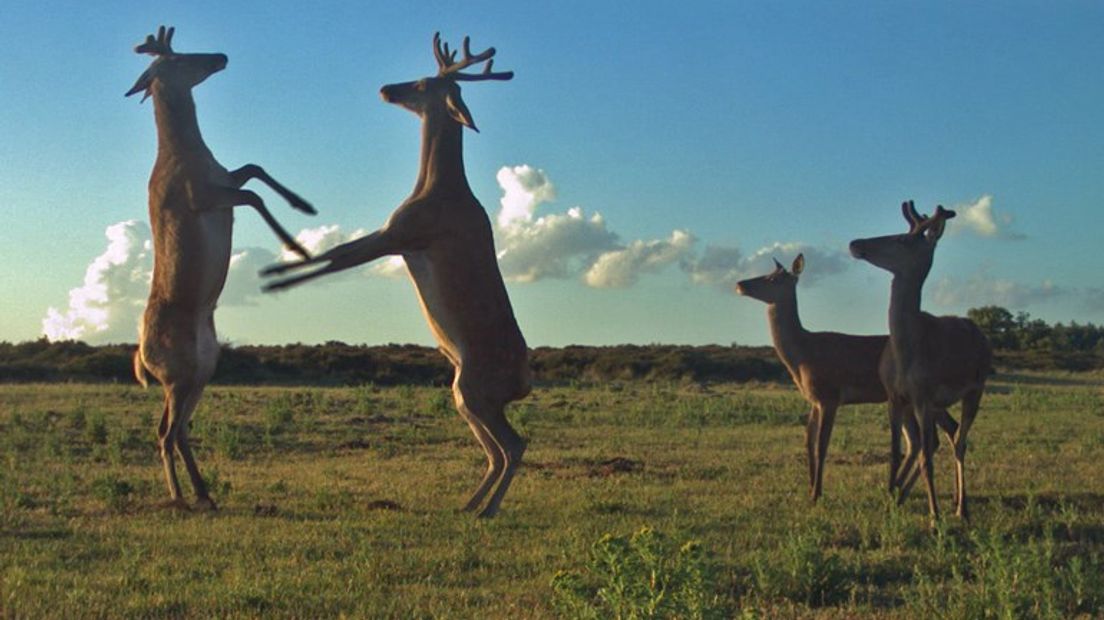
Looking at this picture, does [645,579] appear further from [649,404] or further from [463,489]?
[649,404]

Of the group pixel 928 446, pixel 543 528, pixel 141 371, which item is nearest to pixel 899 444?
pixel 928 446

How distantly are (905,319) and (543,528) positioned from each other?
11.7 feet

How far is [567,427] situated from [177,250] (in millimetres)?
9919

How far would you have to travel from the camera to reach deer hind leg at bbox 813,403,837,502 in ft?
34.5

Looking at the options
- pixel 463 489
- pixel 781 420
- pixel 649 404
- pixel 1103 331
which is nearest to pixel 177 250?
pixel 463 489

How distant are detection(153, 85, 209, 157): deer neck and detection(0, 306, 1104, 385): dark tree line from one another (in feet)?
78.2

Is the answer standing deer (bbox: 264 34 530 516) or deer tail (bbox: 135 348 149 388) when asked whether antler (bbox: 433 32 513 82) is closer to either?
standing deer (bbox: 264 34 530 516)

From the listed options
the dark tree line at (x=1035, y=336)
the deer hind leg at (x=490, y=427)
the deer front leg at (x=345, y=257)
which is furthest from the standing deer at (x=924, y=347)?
the dark tree line at (x=1035, y=336)

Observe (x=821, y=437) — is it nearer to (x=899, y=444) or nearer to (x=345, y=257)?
(x=899, y=444)

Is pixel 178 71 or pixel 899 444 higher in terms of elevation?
pixel 178 71

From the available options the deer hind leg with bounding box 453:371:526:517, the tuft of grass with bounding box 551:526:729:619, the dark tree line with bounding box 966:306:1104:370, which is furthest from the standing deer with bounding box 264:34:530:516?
the dark tree line with bounding box 966:306:1104:370

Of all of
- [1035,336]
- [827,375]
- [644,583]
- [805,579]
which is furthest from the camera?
[1035,336]

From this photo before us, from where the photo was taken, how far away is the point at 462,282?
901 cm

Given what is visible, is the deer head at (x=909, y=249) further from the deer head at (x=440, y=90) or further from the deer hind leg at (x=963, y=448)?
the deer head at (x=440, y=90)
